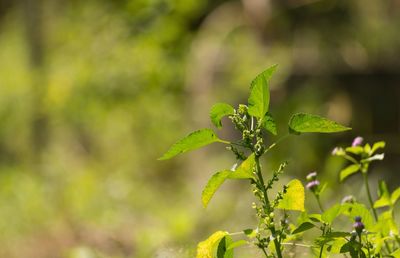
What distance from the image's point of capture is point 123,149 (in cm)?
716

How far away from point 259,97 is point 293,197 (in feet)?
0.49

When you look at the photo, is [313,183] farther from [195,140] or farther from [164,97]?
[164,97]

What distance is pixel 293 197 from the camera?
1252 millimetres

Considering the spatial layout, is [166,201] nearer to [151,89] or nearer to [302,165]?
[302,165]

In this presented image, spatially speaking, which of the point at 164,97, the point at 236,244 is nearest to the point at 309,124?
the point at 236,244

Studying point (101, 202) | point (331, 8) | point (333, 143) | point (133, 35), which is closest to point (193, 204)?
point (101, 202)

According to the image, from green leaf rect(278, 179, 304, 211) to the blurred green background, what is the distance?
296 centimetres

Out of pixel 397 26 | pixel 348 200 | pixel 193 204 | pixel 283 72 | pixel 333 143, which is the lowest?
pixel 348 200

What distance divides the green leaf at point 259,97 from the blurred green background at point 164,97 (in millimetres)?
3013

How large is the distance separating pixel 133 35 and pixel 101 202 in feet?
6.76

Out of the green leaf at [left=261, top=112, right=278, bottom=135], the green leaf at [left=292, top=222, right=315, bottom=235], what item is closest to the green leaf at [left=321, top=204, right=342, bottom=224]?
the green leaf at [left=292, top=222, right=315, bottom=235]

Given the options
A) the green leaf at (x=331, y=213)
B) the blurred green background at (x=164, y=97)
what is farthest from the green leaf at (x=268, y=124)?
the blurred green background at (x=164, y=97)

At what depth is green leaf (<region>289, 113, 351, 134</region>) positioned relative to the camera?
1.20 meters

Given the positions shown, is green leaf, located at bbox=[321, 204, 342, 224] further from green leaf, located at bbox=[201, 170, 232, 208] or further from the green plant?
green leaf, located at bbox=[201, 170, 232, 208]
